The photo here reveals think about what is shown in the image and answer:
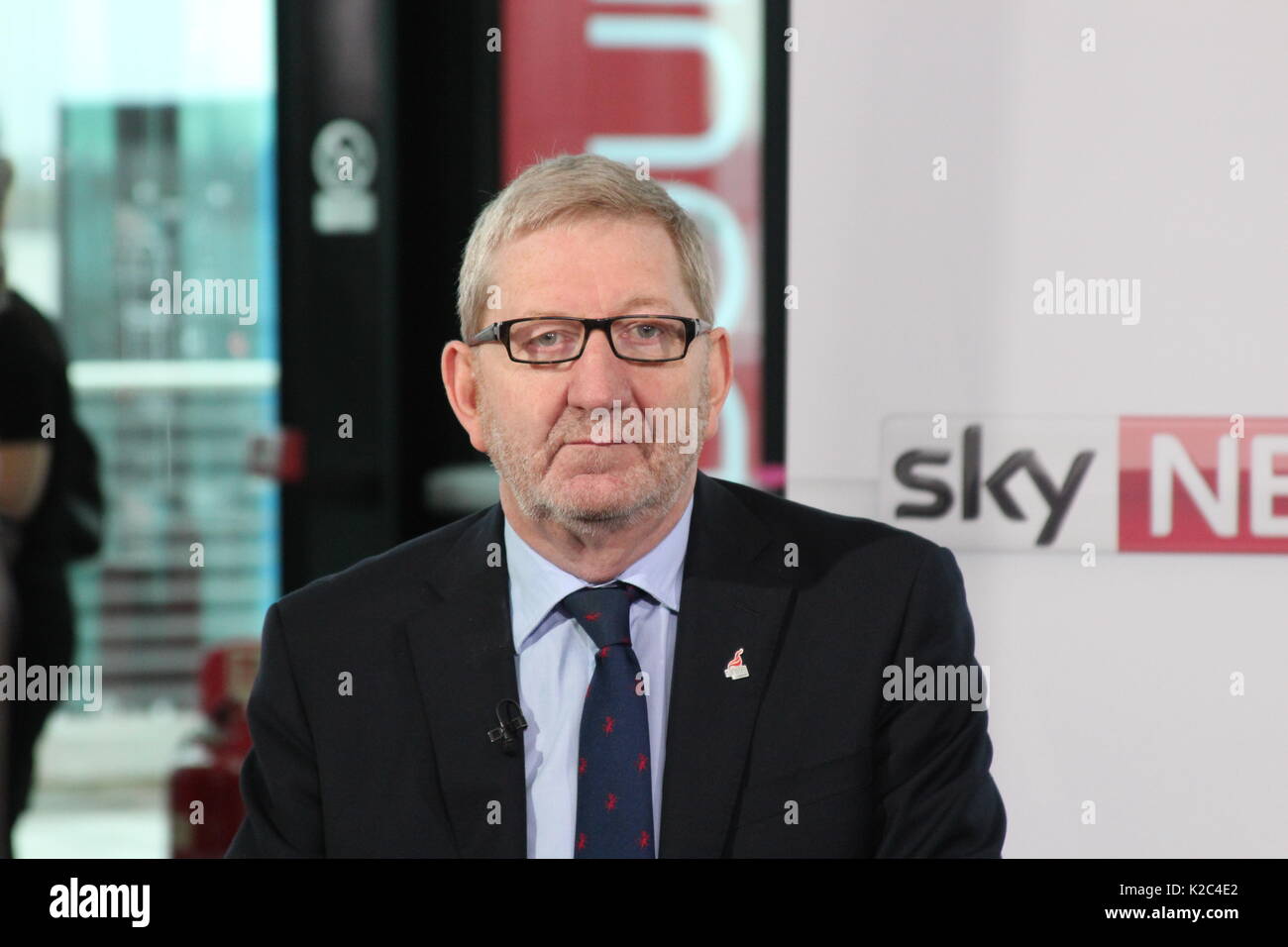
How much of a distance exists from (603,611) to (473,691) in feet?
0.52

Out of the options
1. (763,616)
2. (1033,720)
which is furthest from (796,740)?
(1033,720)

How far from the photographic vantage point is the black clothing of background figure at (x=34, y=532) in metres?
2.01

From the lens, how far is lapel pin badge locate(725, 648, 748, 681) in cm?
147

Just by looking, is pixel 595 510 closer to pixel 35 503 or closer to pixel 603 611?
pixel 603 611

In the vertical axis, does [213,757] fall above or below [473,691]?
below

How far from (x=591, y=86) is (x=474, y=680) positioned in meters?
0.81

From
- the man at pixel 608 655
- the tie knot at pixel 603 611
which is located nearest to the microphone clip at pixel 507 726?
the man at pixel 608 655

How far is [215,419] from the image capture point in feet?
6.57

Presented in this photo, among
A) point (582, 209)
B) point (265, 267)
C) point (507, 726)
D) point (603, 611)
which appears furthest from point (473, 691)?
point (265, 267)

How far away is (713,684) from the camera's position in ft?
4.81

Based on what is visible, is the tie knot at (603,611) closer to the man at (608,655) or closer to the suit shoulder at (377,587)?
the man at (608,655)

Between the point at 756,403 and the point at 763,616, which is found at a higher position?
the point at 756,403

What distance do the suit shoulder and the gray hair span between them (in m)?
0.25
